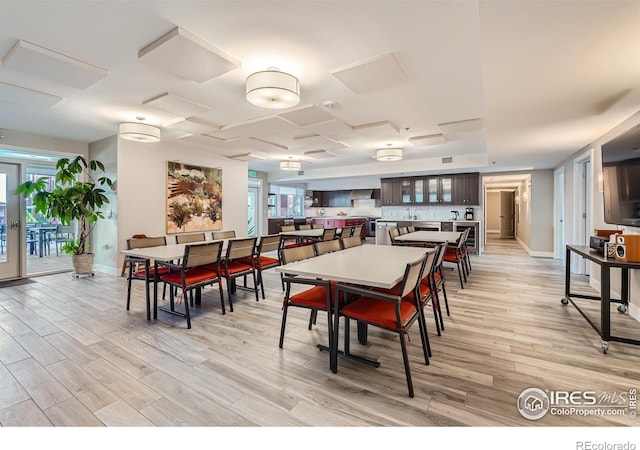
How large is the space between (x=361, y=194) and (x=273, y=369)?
33.2ft

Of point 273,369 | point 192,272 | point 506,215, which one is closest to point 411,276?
point 273,369

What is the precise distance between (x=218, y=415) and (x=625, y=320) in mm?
3979

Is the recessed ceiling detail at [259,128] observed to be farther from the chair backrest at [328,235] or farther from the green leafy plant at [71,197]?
the green leafy plant at [71,197]

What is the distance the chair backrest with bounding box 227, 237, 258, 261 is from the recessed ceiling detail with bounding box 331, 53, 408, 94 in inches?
82.9

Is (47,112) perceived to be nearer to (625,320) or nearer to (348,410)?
(348,410)

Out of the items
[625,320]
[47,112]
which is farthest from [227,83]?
[625,320]

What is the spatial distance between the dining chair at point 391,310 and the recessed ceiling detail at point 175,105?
2957 millimetres

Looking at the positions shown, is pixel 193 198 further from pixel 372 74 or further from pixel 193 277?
pixel 372 74

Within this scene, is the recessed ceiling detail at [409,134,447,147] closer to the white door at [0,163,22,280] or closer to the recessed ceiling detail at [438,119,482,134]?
the recessed ceiling detail at [438,119,482,134]

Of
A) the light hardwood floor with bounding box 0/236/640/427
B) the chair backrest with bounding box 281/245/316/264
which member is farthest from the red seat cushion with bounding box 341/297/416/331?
the chair backrest with bounding box 281/245/316/264

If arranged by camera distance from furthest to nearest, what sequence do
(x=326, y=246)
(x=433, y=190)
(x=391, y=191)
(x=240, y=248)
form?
(x=391, y=191), (x=433, y=190), (x=240, y=248), (x=326, y=246)

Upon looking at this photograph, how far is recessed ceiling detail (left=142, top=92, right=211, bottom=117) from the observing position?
3473 mm

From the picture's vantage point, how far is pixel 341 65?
273 cm

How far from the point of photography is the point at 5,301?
3.78 m
